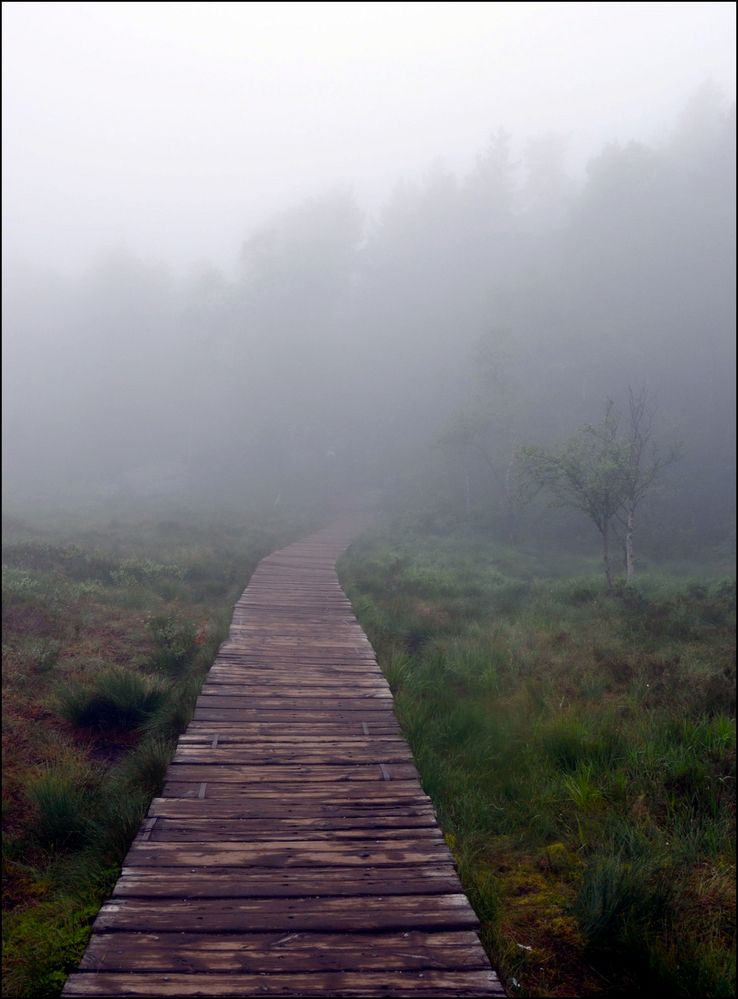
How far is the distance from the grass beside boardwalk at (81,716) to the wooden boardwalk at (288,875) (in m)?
0.30

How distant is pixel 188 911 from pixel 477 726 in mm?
3641

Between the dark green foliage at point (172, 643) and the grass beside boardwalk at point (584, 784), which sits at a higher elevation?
the dark green foliage at point (172, 643)

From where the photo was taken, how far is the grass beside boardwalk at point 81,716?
Answer: 12.1 ft

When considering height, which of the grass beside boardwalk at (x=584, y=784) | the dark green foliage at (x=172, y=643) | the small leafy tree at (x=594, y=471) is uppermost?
the small leafy tree at (x=594, y=471)

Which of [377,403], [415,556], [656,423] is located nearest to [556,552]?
[415,556]

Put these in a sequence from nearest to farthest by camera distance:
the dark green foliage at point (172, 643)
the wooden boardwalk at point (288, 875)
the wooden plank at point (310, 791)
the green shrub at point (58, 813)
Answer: the wooden boardwalk at point (288, 875)
the green shrub at point (58, 813)
the wooden plank at point (310, 791)
the dark green foliage at point (172, 643)

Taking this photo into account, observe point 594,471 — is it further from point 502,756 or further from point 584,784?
point 584,784

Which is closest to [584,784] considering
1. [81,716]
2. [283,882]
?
[283,882]

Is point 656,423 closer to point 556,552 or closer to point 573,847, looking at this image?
point 556,552

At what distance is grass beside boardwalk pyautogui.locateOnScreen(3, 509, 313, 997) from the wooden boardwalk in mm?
304

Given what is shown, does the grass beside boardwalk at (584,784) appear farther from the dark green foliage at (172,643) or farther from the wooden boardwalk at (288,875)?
the dark green foliage at (172,643)

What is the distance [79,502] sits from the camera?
40594 mm

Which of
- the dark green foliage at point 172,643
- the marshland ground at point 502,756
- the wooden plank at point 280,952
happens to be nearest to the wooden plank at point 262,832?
the marshland ground at point 502,756

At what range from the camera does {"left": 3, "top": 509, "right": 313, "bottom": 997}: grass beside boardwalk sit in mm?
3694
